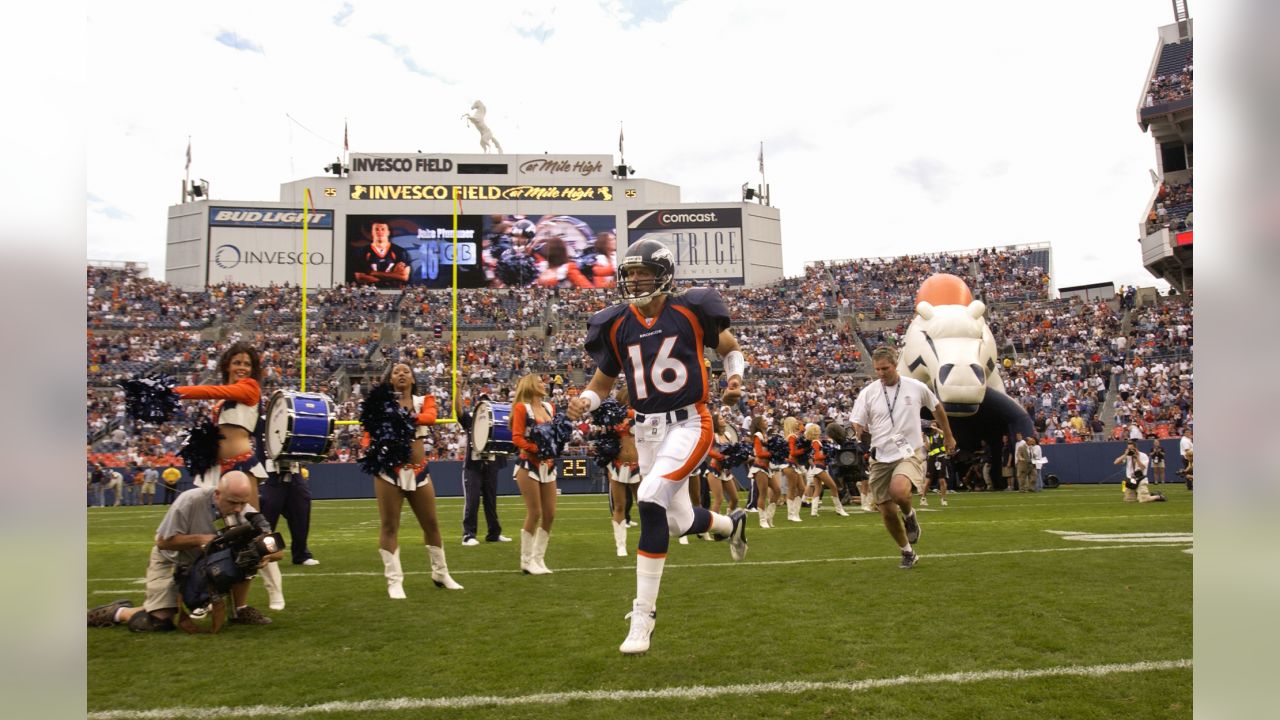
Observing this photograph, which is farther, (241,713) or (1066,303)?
(1066,303)

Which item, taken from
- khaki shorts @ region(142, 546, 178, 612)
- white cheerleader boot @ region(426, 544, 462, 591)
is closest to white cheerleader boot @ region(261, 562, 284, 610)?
khaki shorts @ region(142, 546, 178, 612)

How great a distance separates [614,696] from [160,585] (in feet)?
13.3

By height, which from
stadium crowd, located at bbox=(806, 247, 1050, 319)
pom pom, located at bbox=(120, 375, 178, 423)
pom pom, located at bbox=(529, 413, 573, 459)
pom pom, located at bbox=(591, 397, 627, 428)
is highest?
stadium crowd, located at bbox=(806, 247, 1050, 319)

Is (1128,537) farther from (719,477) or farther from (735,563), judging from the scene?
(719,477)

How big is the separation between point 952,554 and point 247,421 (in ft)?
23.9

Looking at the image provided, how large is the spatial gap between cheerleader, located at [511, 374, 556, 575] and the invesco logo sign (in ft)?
151

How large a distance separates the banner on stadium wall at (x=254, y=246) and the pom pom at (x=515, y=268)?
36.0ft

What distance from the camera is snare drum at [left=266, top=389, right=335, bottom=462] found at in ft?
28.6

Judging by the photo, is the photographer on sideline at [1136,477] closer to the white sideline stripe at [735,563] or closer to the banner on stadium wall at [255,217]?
the white sideline stripe at [735,563]

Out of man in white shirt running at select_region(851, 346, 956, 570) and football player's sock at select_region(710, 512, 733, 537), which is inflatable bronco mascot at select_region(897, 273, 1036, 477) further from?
football player's sock at select_region(710, 512, 733, 537)
